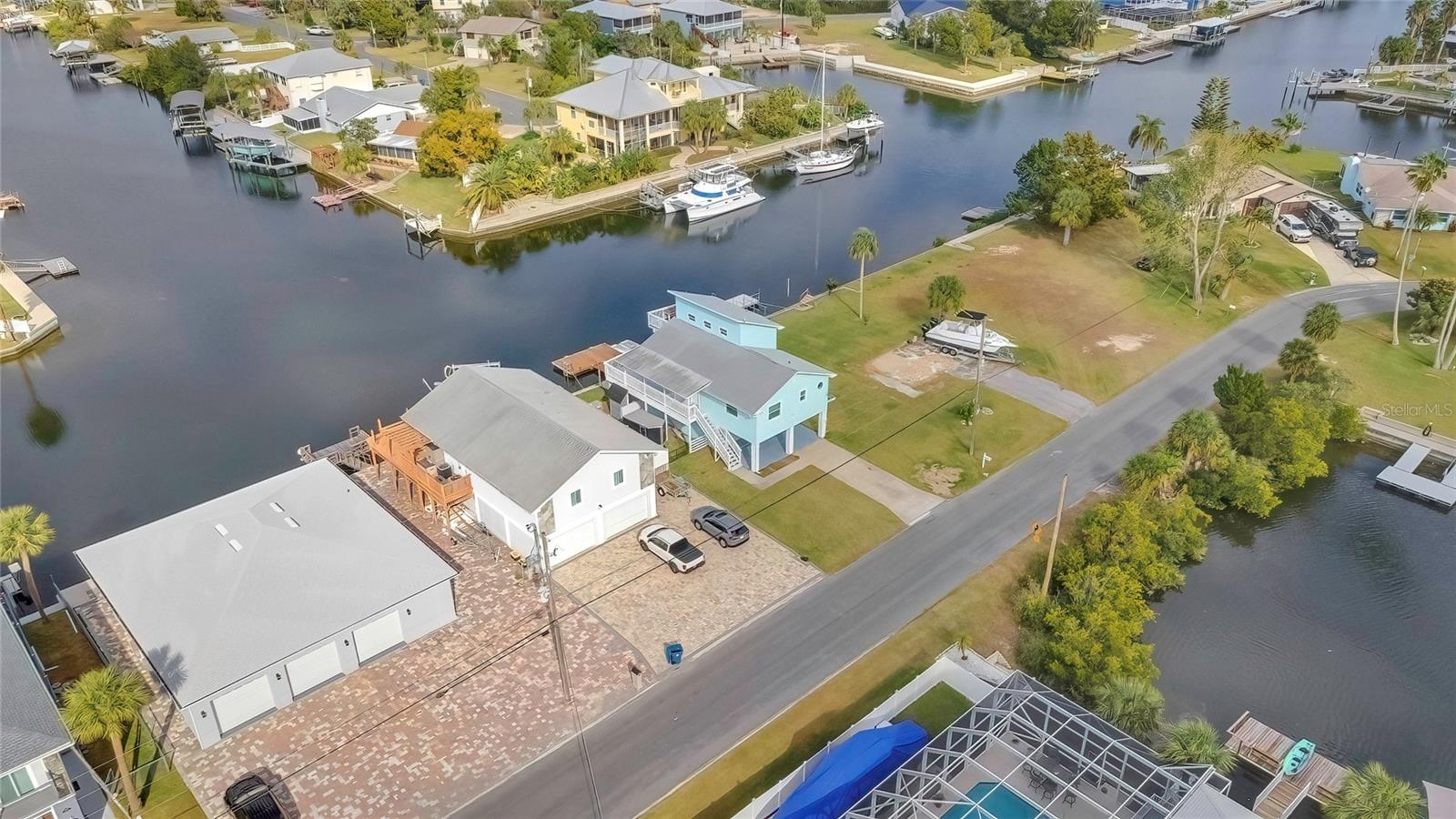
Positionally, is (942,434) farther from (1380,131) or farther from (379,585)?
(1380,131)

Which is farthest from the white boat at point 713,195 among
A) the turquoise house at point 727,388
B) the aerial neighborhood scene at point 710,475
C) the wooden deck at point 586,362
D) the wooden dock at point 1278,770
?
the wooden dock at point 1278,770

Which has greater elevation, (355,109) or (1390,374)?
(355,109)

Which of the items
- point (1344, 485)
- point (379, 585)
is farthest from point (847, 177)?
point (379, 585)

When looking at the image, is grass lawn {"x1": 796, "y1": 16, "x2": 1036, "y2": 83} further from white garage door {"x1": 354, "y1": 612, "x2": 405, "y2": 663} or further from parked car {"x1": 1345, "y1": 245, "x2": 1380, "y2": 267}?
white garage door {"x1": 354, "y1": 612, "x2": 405, "y2": 663}

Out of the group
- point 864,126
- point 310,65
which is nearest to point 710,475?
point 864,126

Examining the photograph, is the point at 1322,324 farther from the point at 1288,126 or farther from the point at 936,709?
the point at 1288,126

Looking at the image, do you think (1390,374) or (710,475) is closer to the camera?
(710,475)
